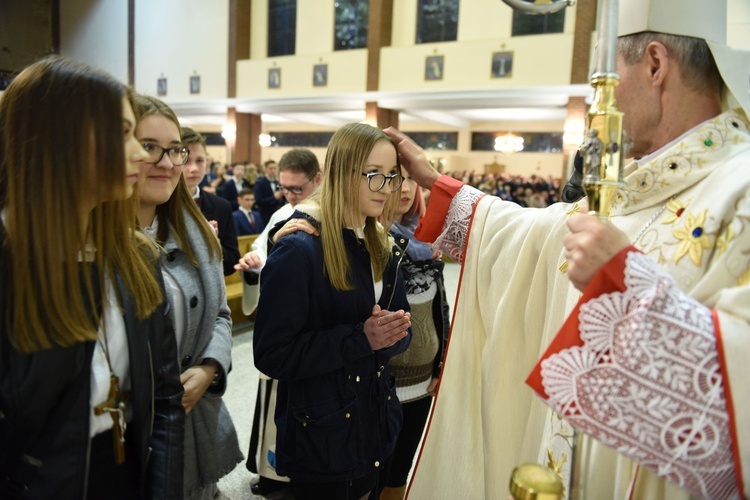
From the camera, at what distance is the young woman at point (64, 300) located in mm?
935

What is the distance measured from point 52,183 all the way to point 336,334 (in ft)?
2.66

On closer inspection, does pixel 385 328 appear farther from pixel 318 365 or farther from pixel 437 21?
pixel 437 21

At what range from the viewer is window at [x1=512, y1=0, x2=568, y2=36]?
1035 cm

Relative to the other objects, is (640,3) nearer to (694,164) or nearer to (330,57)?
(694,164)

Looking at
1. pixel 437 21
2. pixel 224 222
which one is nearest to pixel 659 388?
pixel 224 222

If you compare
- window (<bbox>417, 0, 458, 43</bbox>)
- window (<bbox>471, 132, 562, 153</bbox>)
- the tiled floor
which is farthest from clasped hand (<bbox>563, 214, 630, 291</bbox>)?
window (<bbox>471, 132, 562, 153</bbox>)

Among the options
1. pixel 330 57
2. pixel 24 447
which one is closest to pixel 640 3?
pixel 24 447

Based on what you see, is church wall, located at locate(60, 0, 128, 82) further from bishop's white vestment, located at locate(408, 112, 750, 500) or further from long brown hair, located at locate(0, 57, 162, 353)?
bishop's white vestment, located at locate(408, 112, 750, 500)

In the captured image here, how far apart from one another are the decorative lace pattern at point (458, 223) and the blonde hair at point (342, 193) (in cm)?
24

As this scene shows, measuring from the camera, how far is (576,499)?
83 cm

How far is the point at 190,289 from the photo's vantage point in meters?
1.51

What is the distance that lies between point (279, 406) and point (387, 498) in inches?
31.9

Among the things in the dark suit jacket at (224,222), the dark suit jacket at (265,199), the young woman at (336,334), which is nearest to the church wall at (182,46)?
the dark suit jacket at (265,199)

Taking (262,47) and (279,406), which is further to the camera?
(262,47)
